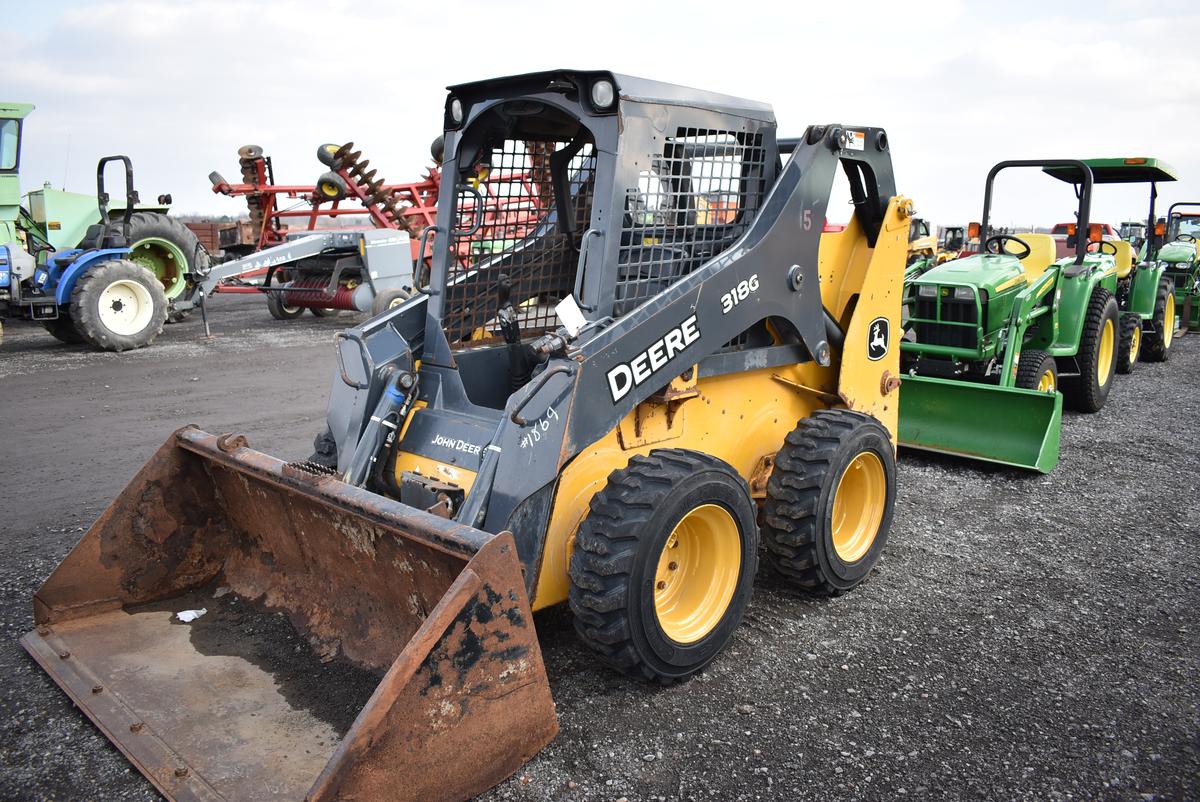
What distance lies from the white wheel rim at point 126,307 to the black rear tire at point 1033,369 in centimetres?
1051

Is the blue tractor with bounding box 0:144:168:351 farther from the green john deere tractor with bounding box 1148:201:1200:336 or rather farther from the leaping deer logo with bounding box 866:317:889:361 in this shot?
the green john deere tractor with bounding box 1148:201:1200:336

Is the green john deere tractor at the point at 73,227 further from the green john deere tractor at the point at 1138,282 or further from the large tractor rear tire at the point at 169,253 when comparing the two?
the green john deere tractor at the point at 1138,282

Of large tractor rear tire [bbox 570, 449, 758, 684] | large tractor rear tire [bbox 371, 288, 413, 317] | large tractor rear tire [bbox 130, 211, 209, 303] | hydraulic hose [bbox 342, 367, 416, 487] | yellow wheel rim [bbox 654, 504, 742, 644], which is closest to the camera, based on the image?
large tractor rear tire [bbox 570, 449, 758, 684]

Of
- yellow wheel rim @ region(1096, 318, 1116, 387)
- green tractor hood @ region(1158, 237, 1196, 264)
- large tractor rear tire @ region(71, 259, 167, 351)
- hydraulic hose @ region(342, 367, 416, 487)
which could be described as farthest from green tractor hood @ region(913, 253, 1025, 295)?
large tractor rear tire @ region(71, 259, 167, 351)

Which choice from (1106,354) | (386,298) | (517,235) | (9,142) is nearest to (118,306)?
(9,142)

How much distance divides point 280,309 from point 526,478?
13136mm

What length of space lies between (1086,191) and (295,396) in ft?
23.7

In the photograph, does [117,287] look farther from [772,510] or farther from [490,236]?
[772,510]

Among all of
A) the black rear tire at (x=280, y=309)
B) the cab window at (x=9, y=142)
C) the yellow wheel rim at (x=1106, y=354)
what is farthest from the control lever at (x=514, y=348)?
the black rear tire at (x=280, y=309)

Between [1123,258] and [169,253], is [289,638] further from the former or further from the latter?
[169,253]

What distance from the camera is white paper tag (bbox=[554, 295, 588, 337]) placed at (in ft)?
10.8

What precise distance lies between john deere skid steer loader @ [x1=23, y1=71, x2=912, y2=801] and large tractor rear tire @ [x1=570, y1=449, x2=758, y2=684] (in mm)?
11

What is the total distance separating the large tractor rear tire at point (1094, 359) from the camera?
7.70 meters

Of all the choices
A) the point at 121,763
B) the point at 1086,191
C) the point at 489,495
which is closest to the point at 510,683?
the point at 489,495
